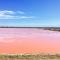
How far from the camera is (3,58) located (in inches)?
386

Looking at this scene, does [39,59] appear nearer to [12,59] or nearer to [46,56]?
[46,56]

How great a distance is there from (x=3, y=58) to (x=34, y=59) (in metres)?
1.61

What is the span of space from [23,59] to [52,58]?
5.02 ft

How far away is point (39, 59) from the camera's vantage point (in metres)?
9.65

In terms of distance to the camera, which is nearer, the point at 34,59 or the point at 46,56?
the point at 34,59

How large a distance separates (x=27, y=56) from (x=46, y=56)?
1025mm

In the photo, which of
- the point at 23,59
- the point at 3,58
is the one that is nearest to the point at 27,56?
the point at 23,59

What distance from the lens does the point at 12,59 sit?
9.77m

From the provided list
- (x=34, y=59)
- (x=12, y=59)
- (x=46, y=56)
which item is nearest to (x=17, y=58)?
(x=12, y=59)

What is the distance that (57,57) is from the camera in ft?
33.2

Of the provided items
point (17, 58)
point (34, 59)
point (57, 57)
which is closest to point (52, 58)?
point (57, 57)

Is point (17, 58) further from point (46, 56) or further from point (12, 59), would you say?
point (46, 56)

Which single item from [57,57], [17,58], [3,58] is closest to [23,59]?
[17,58]

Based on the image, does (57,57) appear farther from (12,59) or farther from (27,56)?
(12,59)
